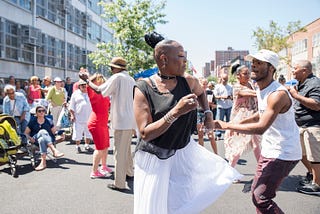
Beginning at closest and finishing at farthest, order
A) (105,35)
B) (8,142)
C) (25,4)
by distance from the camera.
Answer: (8,142) → (25,4) → (105,35)

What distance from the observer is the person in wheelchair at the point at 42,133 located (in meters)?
6.94

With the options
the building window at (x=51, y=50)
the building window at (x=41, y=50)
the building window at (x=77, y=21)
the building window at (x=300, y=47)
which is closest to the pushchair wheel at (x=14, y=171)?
the building window at (x=41, y=50)

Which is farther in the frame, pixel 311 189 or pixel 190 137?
pixel 311 189

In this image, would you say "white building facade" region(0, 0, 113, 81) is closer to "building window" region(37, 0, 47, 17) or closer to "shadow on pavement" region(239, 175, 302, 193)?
"building window" region(37, 0, 47, 17)

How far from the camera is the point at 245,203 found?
4.67 m

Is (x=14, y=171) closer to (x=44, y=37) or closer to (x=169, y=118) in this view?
(x=169, y=118)

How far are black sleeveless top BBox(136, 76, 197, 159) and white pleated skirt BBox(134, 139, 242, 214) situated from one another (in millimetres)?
67

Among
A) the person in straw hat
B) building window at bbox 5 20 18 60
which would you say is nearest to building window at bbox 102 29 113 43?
building window at bbox 5 20 18 60

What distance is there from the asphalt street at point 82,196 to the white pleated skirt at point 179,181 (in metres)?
1.81

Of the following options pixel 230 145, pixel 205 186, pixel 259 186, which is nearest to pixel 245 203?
pixel 230 145

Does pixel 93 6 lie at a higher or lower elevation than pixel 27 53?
higher

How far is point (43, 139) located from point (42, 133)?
0.20 meters

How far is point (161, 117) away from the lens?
2480mm

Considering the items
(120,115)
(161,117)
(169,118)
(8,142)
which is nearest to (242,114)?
(120,115)
